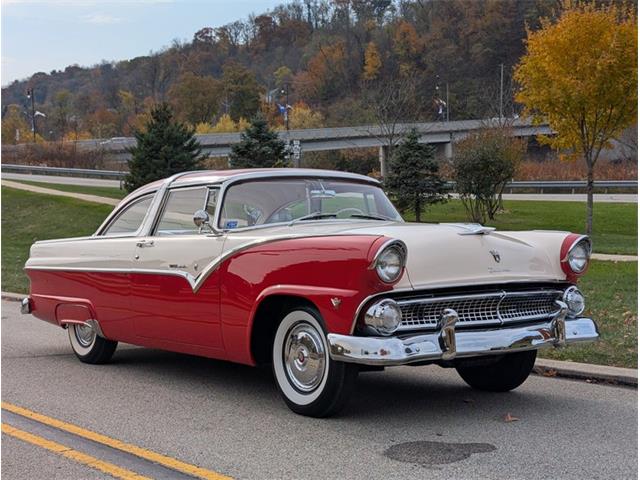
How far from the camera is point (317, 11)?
393 ft

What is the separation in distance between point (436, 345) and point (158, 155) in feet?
88.8

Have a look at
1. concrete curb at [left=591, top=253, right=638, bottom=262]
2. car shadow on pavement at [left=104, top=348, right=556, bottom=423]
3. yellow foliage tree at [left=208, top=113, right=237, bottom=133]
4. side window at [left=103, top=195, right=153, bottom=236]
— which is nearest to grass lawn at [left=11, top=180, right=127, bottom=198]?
concrete curb at [left=591, top=253, right=638, bottom=262]

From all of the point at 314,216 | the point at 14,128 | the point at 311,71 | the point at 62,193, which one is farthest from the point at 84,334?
the point at 14,128

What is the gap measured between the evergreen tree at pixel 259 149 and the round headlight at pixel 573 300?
23.4 metres

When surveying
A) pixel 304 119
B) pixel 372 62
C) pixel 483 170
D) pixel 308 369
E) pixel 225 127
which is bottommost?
pixel 308 369

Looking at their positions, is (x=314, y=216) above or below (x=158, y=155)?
below

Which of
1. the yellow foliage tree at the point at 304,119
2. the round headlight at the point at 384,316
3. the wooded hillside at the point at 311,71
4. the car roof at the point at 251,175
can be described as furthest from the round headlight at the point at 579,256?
the yellow foliage tree at the point at 304,119

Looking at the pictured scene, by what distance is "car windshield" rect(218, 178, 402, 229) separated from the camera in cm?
672

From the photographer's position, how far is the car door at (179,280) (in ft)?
21.3

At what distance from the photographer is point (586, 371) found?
7.20 metres

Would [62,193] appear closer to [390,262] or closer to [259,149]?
[259,149]

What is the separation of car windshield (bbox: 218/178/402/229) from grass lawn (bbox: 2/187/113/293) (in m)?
15.4

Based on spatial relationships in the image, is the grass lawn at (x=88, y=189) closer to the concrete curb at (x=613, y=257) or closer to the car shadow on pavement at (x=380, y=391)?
the concrete curb at (x=613, y=257)

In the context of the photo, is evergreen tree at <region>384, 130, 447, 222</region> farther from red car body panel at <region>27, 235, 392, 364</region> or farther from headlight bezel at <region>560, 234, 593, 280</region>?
headlight bezel at <region>560, 234, 593, 280</region>
